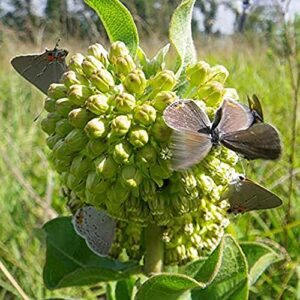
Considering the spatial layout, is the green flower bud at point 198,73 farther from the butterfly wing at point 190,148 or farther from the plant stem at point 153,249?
the plant stem at point 153,249

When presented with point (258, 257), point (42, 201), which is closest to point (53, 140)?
point (258, 257)

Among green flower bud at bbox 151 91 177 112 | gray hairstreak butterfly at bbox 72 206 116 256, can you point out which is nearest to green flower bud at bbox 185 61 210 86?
green flower bud at bbox 151 91 177 112

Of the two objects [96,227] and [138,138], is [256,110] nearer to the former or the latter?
[138,138]

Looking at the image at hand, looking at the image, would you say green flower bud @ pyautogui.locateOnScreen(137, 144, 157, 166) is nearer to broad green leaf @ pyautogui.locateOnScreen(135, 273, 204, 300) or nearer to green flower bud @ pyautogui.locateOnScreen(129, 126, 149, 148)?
green flower bud @ pyautogui.locateOnScreen(129, 126, 149, 148)

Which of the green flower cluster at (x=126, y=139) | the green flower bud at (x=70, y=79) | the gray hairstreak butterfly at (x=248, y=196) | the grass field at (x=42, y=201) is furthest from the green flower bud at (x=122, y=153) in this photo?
the grass field at (x=42, y=201)

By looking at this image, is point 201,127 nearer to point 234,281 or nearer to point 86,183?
point 86,183

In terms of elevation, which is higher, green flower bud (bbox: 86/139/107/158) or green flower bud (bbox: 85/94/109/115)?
green flower bud (bbox: 85/94/109/115)

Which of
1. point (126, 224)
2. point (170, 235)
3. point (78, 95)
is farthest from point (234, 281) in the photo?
point (78, 95)
